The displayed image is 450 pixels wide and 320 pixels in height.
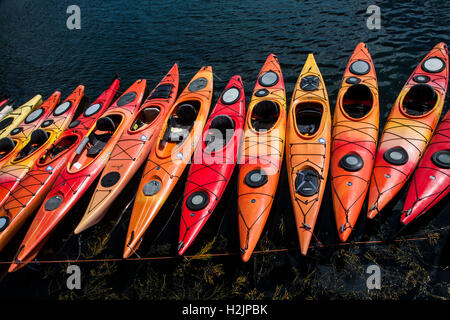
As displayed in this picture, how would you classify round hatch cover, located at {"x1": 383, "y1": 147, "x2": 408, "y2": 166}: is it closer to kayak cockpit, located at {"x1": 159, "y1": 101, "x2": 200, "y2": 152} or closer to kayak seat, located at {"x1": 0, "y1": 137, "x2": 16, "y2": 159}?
kayak cockpit, located at {"x1": 159, "y1": 101, "x2": 200, "y2": 152}

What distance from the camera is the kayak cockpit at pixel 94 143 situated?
705 cm

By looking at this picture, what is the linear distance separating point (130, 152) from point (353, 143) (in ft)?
17.5

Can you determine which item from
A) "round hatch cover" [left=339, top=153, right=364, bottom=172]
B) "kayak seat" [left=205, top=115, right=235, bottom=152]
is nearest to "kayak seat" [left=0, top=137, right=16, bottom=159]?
"kayak seat" [left=205, top=115, right=235, bottom=152]

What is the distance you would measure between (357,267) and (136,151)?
218 inches

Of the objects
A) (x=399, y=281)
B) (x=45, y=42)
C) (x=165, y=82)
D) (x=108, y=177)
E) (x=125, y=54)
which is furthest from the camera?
(x=45, y=42)

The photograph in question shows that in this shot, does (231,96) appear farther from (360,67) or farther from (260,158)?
(360,67)

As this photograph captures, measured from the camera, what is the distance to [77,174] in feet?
22.5

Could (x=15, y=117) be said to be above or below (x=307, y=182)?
above

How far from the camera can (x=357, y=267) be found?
5008 millimetres

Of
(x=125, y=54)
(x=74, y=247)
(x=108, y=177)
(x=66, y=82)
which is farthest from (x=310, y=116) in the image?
(x=66, y=82)

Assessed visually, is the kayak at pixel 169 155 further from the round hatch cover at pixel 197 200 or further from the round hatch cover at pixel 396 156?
the round hatch cover at pixel 396 156

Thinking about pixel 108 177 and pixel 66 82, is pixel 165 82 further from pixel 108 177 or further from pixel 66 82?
pixel 66 82

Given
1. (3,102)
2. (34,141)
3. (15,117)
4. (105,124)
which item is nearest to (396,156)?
(105,124)
